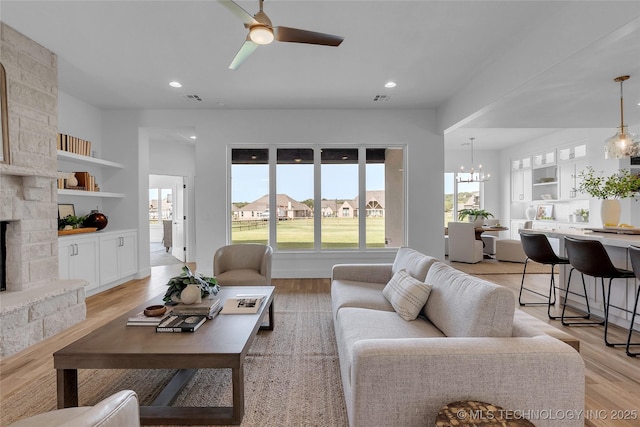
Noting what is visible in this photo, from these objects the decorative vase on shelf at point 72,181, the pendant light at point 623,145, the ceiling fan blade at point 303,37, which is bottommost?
the decorative vase on shelf at point 72,181

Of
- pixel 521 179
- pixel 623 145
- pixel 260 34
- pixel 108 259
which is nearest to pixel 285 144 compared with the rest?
pixel 108 259

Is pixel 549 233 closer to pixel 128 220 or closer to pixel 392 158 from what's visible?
pixel 392 158

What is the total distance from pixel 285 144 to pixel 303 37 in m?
3.30

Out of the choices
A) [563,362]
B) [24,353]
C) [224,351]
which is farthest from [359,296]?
[24,353]

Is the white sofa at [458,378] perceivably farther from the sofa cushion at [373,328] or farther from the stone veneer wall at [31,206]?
the stone veneer wall at [31,206]

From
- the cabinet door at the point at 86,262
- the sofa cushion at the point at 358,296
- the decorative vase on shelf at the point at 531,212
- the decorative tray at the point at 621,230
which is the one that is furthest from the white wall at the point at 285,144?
the decorative vase on shelf at the point at 531,212

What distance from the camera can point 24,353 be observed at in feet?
8.88

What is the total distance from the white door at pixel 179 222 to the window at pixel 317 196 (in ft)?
7.84

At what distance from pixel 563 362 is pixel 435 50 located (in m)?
3.12

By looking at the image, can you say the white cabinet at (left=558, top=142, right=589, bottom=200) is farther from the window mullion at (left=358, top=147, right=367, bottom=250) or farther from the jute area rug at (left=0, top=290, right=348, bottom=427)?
the jute area rug at (left=0, top=290, right=348, bottom=427)

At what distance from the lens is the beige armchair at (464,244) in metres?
6.62

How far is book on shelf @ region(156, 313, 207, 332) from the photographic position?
1972 mm

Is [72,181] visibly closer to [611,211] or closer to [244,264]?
[244,264]

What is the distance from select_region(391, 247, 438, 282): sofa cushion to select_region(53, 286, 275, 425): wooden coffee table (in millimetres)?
1309
